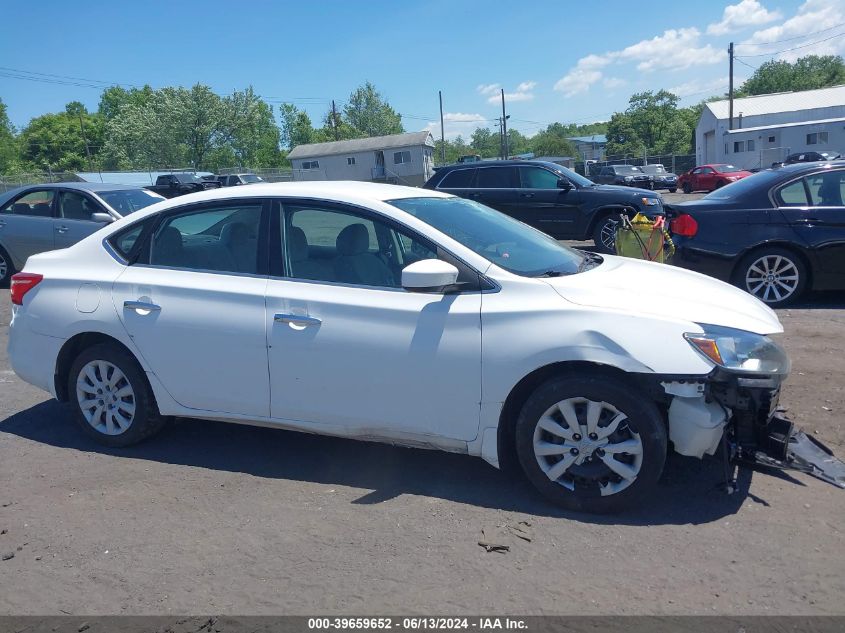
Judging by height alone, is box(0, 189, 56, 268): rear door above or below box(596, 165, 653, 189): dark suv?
below

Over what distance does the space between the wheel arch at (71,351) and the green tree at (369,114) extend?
97457mm

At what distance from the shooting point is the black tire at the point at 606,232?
12.9 meters

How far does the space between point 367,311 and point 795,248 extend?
Result: 596 cm

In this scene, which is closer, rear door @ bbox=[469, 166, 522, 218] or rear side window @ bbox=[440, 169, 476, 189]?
rear door @ bbox=[469, 166, 522, 218]

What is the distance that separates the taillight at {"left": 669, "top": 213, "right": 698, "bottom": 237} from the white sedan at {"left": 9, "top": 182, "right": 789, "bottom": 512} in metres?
3.96

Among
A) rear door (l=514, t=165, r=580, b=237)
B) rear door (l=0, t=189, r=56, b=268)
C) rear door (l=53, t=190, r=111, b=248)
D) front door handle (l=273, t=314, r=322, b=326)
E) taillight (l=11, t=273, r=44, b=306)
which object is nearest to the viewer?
front door handle (l=273, t=314, r=322, b=326)

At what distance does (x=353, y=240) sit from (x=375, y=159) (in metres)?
58.0

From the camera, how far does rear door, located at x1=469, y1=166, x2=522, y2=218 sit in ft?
44.5

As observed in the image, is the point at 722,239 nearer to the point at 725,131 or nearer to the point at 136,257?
the point at 136,257

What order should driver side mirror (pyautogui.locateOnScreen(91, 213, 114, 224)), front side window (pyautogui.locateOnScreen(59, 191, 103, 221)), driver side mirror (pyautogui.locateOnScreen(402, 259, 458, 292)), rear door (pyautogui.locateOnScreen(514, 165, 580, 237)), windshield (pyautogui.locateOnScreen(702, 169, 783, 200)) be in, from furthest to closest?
rear door (pyautogui.locateOnScreen(514, 165, 580, 237))
front side window (pyautogui.locateOnScreen(59, 191, 103, 221))
driver side mirror (pyautogui.locateOnScreen(91, 213, 114, 224))
windshield (pyautogui.locateOnScreen(702, 169, 783, 200))
driver side mirror (pyautogui.locateOnScreen(402, 259, 458, 292))

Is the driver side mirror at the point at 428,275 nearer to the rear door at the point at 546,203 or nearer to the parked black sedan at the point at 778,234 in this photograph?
the parked black sedan at the point at 778,234

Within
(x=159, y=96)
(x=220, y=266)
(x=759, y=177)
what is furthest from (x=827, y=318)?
(x=159, y=96)

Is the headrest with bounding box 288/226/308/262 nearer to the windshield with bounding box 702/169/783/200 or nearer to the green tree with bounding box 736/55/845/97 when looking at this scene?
the windshield with bounding box 702/169/783/200

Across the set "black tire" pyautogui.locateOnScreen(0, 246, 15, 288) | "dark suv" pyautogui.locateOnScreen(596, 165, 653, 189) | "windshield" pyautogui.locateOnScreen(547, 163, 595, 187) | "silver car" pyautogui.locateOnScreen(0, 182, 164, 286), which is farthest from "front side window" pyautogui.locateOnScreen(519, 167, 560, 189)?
"dark suv" pyautogui.locateOnScreen(596, 165, 653, 189)
